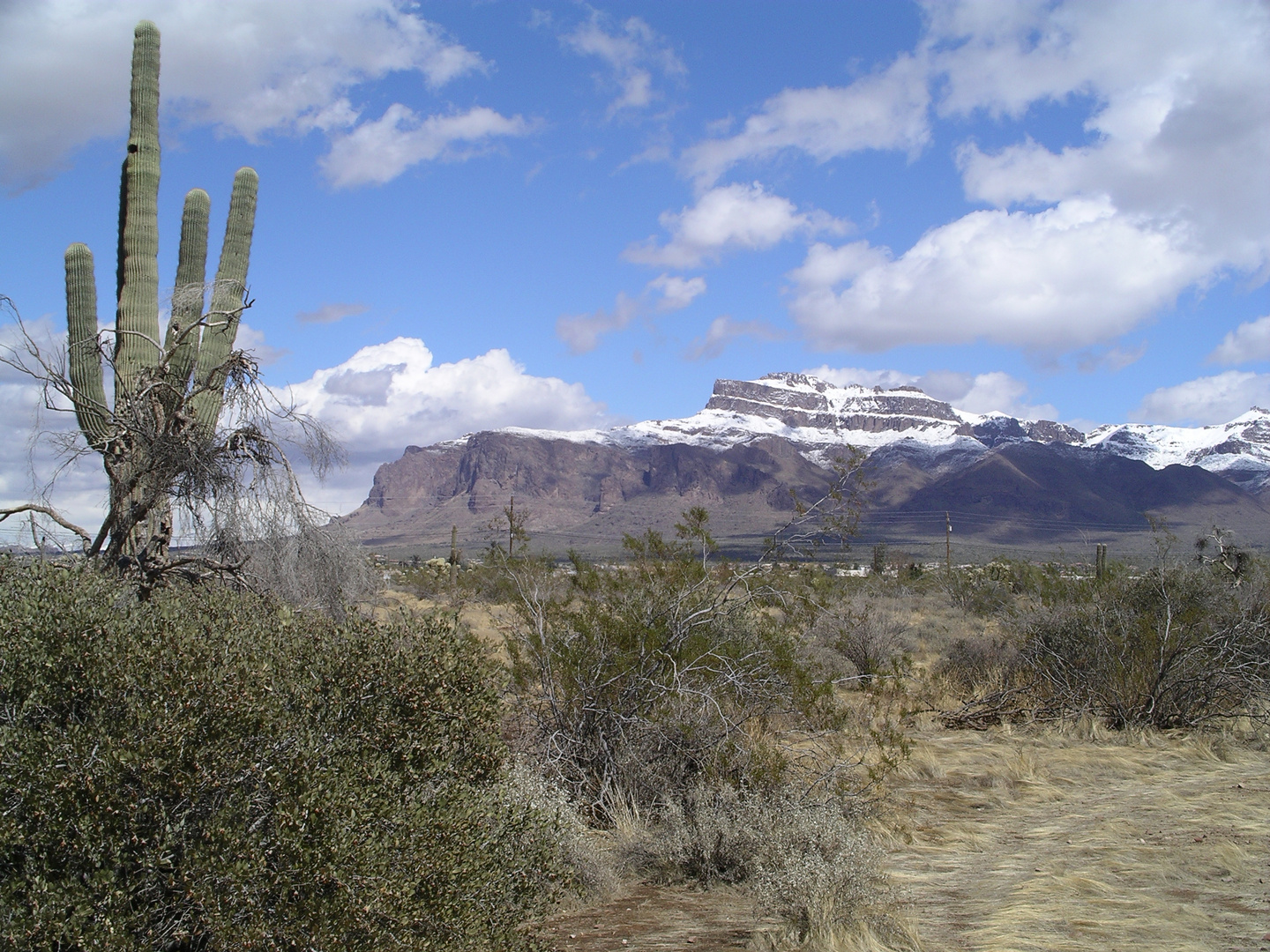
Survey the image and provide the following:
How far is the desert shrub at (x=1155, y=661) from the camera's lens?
11422 millimetres

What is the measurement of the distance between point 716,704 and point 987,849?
2.46 m

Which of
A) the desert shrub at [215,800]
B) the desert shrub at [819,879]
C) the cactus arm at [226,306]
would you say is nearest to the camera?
the desert shrub at [215,800]

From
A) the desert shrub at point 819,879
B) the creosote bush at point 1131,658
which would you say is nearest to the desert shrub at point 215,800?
the desert shrub at point 819,879

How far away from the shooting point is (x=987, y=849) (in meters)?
7.32

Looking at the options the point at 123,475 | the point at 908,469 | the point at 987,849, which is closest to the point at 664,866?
the point at 987,849

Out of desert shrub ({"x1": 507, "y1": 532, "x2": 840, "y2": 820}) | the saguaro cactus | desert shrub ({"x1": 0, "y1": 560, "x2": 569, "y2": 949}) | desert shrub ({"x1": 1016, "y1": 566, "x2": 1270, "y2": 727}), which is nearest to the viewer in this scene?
desert shrub ({"x1": 0, "y1": 560, "x2": 569, "y2": 949})

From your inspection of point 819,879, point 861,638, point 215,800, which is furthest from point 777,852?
point 861,638

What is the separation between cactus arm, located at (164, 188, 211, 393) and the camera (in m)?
11.1

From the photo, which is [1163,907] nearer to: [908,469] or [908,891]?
[908,891]

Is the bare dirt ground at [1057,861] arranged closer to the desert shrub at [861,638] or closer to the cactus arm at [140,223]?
the desert shrub at [861,638]

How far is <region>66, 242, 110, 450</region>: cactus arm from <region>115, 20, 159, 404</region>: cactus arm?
0.93 ft

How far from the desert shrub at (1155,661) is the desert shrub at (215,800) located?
33.3 feet

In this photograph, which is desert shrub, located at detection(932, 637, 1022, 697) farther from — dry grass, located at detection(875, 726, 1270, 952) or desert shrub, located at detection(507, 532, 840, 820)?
desert shrub, located at detection(507, 532, 840, 820)

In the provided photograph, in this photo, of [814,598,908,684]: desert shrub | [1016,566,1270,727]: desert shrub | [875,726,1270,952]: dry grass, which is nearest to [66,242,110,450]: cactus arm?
[875,726,1270,952]: dry grass
